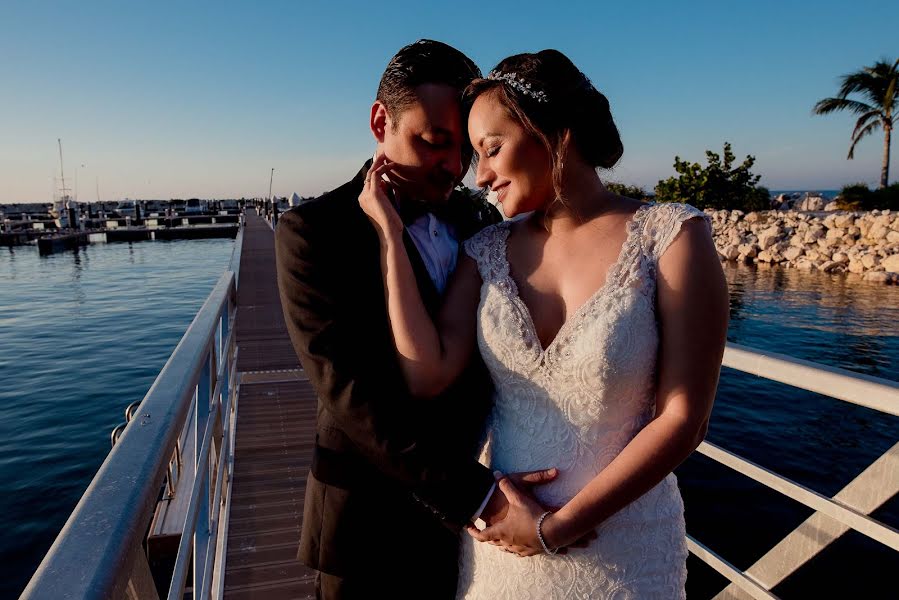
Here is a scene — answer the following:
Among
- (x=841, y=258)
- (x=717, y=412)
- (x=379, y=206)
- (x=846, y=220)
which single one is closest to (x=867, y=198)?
(x=846, y=220)

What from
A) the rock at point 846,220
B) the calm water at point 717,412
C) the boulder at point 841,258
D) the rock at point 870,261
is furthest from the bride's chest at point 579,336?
the rock at point 846,220

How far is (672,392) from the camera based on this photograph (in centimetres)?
130

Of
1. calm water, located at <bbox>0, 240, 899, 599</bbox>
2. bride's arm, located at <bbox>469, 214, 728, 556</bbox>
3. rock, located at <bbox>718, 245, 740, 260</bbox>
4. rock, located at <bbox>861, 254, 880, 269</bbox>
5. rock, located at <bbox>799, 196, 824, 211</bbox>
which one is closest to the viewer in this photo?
bride's arm, located at <bbox>469, 214, 728, 556</bbox>

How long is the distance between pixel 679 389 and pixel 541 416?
1.08ft

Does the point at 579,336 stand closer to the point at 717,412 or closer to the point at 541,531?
the point at 541,531

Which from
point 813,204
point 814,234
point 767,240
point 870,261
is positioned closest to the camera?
point 870,261

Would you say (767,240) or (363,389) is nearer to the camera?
(363,389)

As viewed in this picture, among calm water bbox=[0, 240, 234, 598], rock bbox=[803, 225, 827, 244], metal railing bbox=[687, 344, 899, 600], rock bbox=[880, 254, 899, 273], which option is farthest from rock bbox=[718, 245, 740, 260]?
metal railing bbox=[687, 344, 899, 600]

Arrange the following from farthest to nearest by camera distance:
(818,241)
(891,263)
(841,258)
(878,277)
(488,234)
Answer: (818,241) → (841,258) → (891,263) → (878,277) → (488,234)

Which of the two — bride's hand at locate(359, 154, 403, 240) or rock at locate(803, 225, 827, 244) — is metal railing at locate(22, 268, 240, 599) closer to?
bride's hand at locate(359, 154, 403, 240)

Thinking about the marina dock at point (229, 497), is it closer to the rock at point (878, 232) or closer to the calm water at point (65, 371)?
the calm water at point (65, 371)

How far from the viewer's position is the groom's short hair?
5.13ft

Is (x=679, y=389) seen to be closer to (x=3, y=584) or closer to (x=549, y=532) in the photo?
(x=549, y=532)

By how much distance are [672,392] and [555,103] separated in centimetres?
71
